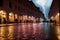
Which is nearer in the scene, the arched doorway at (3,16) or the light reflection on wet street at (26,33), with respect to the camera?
the light reflection on wet street at (26,33)

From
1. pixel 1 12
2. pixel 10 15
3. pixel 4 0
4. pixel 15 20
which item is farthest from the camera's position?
pixel 15 20

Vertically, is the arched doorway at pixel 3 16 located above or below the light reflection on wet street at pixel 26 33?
above

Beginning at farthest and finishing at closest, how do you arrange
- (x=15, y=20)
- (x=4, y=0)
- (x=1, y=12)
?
(x=15, y=20), (x=4, y=0), (x=1, y=12)

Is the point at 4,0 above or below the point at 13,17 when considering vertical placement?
above

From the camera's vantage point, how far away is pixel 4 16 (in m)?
40.9

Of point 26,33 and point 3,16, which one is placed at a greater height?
point 3,16

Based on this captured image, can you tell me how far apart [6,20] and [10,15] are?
424cm

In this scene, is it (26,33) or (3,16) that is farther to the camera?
(3,16)

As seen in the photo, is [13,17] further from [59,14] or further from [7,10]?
[59,14]

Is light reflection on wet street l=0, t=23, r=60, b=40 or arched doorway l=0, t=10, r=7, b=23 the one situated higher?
arched doorway l=0, t=10, r=7, b=23

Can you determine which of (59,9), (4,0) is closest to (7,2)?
(4,0)

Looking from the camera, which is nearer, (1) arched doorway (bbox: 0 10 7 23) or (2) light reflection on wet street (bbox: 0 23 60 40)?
(2) light reflection on wet street (bbox: 0 23 60 40)

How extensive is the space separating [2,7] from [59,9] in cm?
1435

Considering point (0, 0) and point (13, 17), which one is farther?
point (13, 17)
